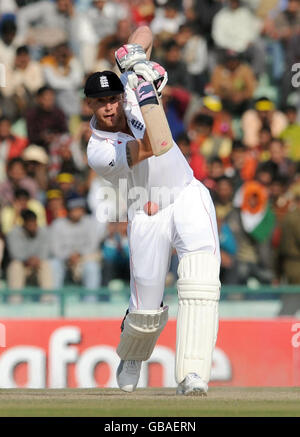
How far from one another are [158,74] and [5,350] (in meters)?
4.35

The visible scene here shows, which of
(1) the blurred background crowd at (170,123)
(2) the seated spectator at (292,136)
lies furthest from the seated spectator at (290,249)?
(2) the seated spectator at (292,136)

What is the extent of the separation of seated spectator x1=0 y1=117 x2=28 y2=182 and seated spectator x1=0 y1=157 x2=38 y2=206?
0.90ft

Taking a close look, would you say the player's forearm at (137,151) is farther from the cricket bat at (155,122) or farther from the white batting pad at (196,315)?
the white batting pad at (196,315)

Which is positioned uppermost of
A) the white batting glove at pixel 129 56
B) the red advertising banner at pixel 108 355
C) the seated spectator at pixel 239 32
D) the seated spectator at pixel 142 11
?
the seated spectator at pixel 142 11

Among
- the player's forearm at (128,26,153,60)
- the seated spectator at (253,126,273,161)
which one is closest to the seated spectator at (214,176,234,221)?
the seated spectator at (253,126,273,161)

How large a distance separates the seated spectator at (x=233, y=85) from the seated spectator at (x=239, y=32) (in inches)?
12.6

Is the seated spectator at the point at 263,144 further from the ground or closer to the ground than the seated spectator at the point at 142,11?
closer to the ground

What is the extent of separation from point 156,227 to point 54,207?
5.10m

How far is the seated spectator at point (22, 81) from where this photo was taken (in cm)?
1402

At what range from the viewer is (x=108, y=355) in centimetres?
1091

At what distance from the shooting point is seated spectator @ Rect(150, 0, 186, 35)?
1492cm
